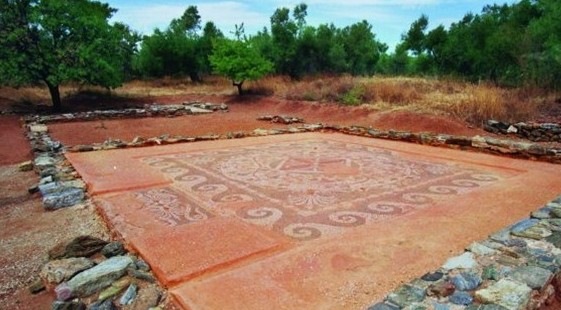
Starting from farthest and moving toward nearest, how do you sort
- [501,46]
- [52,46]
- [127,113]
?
[501,46]
[52,46]
[127,113]

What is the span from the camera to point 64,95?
16.7m

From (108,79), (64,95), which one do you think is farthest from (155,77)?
(108,79)

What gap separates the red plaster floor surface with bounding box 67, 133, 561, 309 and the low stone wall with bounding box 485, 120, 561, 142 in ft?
8.84

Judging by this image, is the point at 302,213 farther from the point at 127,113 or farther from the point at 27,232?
the point at 127,113

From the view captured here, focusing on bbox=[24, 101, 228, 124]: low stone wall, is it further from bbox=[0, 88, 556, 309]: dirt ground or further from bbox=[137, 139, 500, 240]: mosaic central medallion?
bbox=[137, 139, 500, 240]: mosaic central medallion

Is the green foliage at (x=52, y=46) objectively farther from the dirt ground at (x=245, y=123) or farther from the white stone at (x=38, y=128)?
the white stone at (x=38, y=128)

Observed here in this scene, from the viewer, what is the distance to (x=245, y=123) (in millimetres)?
12555

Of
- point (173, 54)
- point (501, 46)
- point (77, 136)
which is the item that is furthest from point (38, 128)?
point (501, 46)

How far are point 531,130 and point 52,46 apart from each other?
15.0m

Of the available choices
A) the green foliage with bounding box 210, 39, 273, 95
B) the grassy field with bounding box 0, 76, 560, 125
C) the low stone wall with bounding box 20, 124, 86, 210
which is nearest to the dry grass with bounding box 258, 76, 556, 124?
the grassy field with bounding box 0, 76, 560, 125

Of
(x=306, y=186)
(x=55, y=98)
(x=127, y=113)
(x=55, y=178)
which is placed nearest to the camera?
(x=306, y=186)

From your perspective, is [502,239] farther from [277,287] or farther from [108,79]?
[108,79]

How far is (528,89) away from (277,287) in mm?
11871

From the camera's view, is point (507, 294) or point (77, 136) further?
point (77, 136)
